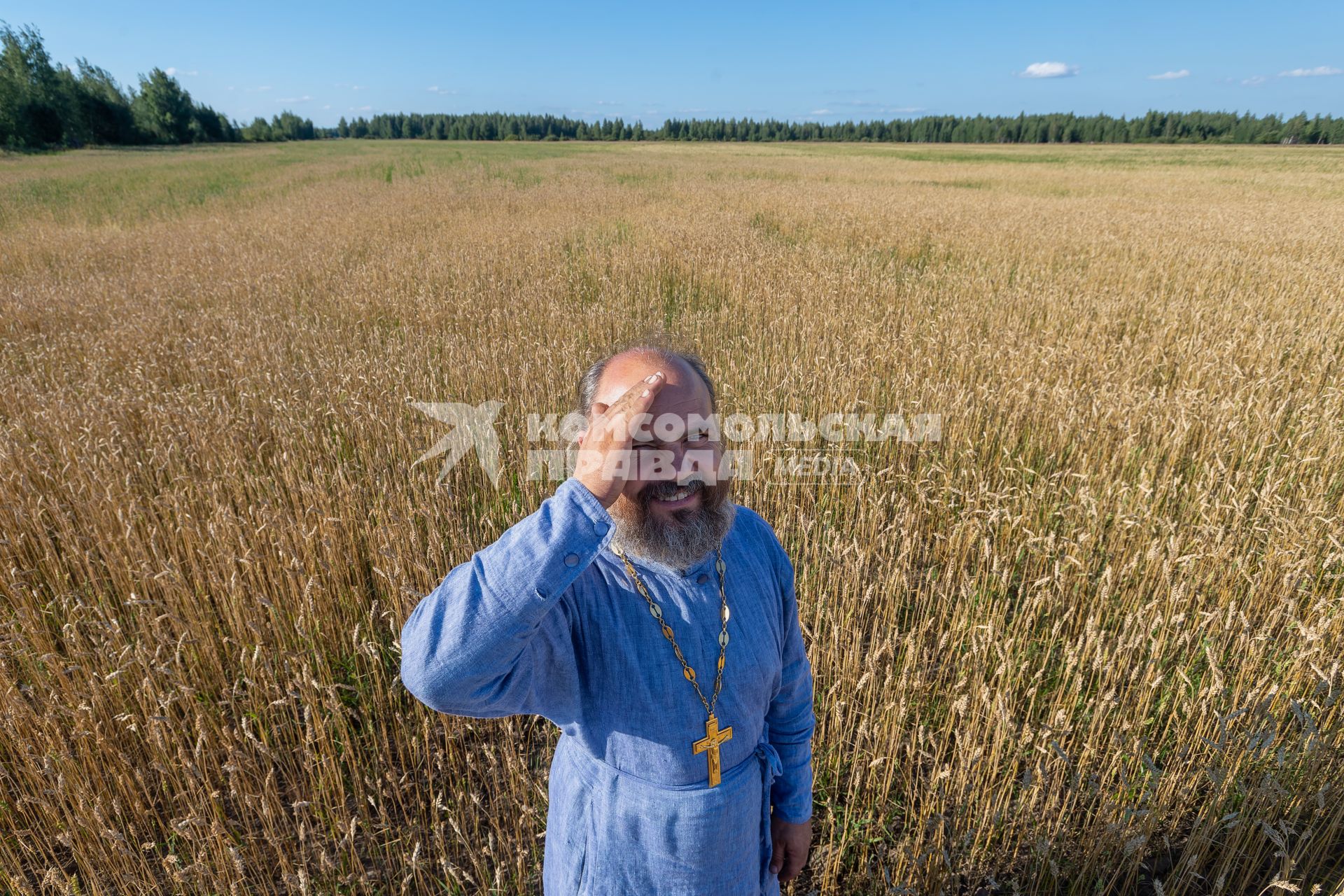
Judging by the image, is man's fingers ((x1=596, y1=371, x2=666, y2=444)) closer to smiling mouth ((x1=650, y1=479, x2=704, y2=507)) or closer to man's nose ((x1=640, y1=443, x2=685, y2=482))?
man's nose ((x1=640, y1=443, x2=685, y2=482))

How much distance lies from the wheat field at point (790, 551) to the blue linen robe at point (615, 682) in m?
0.66

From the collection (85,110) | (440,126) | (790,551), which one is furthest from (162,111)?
(790,551)

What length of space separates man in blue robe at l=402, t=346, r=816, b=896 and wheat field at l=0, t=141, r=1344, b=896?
0.60m

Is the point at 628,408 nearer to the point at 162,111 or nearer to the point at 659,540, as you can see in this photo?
the point at 659,540

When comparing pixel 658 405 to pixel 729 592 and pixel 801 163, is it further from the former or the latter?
pixel 801 163

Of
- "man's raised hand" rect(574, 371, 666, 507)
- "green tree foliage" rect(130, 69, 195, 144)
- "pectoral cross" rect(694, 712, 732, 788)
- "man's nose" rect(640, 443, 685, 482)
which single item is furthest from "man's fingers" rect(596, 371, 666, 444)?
"green tree foliage" rect(130, 69, 195, 144)

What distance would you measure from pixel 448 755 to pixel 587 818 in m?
1.25

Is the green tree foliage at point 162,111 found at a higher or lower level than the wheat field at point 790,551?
higher

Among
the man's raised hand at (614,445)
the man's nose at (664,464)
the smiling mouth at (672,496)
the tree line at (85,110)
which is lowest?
the smiling mouth at (672,496)

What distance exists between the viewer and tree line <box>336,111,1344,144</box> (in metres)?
77.6

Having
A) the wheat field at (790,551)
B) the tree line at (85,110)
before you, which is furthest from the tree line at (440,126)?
the wheat field at (790,551)

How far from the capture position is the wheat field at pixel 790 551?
6.46 ft

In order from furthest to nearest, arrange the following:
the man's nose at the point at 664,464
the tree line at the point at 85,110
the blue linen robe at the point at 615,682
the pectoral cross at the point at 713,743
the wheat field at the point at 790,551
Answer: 1. the tree line at the point at 85,110
2. the wheat field at the point at 790,551
3. the pectoral cross at the point at 713,743
4. the man's nose at the point at 664,464
5. the blue linen robe at the point at 615,682

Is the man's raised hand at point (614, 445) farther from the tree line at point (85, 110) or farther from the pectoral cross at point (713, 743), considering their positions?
the tree line at point (85, 110)
